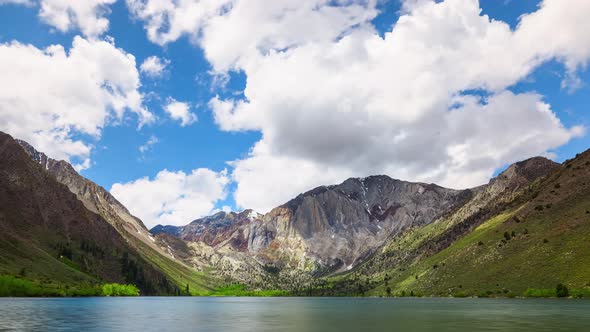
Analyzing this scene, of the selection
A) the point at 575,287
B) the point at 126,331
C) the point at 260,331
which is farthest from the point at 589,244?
the point at 126,331

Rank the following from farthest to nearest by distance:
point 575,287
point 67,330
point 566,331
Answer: point 575,287 < point 67,330 < point 566,331

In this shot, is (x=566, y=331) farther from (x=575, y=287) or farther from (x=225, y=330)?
(x=575, y=287)

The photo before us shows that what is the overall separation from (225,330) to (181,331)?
686 cm

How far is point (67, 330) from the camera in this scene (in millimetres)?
59406

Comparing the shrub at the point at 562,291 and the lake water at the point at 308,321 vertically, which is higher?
the lake water at the point at 308,321

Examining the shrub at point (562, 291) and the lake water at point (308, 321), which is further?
the shrub at point (562, 291)

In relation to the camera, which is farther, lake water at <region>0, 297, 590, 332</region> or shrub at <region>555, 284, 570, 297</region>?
shrub at <region>555, 284, 570, 297</region>

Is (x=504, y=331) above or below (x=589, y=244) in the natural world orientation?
below

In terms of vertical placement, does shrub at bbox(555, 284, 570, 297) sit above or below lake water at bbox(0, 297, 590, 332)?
below

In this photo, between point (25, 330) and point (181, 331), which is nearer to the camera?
point (25, 330)

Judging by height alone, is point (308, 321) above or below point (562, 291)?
above

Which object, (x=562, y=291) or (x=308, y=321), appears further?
(x=562, y=291)

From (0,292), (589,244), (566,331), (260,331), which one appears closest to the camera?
(566,331)

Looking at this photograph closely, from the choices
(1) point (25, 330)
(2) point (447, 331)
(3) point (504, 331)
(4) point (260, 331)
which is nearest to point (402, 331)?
(2) point (447, 331)
